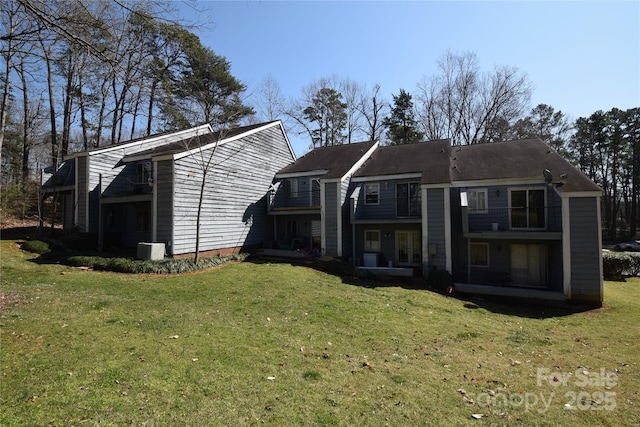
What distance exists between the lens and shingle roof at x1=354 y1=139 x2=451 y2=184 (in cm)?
1591

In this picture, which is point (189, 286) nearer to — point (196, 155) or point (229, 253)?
point (229, 253)

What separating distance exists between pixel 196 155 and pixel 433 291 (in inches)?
531

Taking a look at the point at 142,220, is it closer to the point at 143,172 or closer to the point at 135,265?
the point at 143,172

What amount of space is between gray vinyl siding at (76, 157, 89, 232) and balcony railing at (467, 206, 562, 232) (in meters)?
20.9

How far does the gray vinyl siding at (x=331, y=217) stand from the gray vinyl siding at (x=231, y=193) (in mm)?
5237

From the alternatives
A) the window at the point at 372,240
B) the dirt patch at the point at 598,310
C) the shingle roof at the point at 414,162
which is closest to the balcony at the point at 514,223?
the shingle roof at the point at 414,162

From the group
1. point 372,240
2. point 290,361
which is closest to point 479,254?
point 372,240

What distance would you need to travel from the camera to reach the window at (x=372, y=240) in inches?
705

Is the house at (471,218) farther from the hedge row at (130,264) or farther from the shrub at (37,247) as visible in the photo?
the shrub at (37,247)

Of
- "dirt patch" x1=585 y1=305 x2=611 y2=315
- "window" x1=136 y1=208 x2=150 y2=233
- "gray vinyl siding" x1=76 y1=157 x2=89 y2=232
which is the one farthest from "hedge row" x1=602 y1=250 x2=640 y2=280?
"gray vinyl siding" x1=76 y1=157 x2=89 y2=232

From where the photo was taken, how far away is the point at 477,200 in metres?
15.8

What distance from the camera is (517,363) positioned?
6.11 meters

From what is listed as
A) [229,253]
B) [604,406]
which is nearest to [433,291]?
[604,406]

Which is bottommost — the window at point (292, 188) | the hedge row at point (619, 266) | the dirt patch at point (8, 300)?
the hedge row at point (619, 266)
